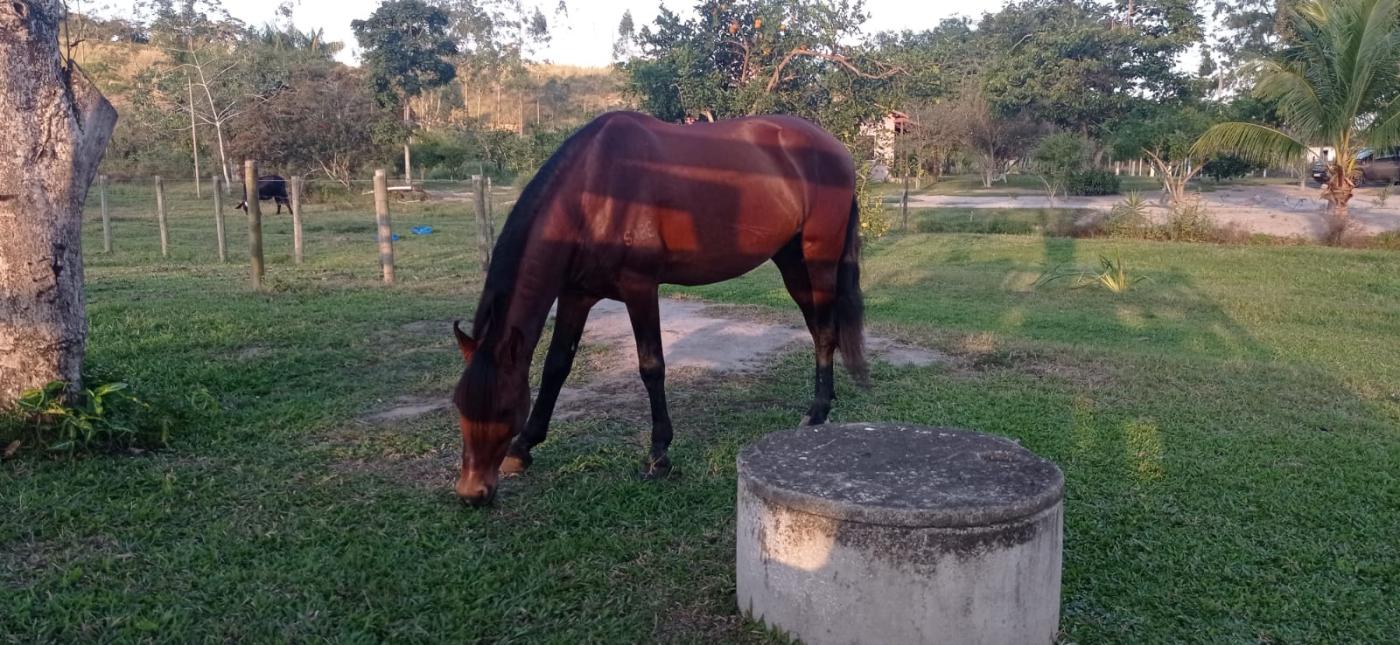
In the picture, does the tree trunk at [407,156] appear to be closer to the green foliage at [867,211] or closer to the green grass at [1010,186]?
the green grass at [1010,186]

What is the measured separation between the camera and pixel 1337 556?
3635mm

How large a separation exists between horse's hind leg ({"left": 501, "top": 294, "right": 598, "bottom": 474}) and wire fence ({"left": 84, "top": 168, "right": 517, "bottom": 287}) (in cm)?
616

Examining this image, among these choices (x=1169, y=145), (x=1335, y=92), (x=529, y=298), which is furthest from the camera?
(x=1169, y=145)

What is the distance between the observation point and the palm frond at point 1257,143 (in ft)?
51.1

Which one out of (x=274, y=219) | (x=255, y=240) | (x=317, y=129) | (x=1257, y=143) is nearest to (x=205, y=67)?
(x=317, y=129)

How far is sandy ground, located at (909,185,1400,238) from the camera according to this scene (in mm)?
16594

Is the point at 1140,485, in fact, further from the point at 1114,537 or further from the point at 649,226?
the point at 649,226

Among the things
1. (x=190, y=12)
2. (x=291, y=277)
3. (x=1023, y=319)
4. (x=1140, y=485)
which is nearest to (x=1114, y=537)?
(x=1140, y=485)

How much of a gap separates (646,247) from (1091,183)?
29.7 metres

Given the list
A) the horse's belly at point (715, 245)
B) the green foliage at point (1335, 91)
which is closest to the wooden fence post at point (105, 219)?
the horse's belly at point (715, 245)

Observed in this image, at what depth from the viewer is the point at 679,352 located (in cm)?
724

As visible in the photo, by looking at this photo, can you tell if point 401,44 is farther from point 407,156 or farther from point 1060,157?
point 1060,157

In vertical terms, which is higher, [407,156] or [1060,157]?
[407,156]

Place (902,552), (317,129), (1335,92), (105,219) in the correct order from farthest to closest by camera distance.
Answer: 1. (317,129)
2. (1335,92)
3. (105,219)
4. (902,552)
